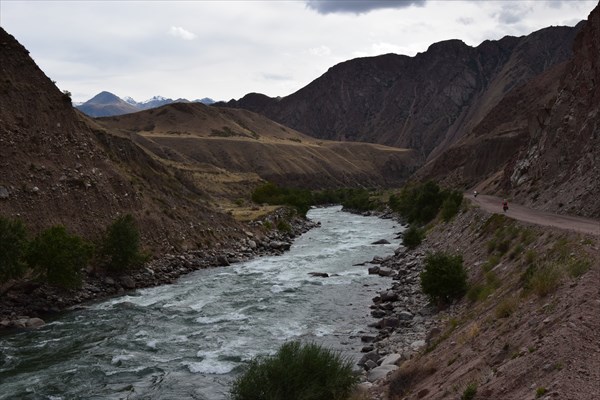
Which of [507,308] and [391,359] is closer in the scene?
[507,308]

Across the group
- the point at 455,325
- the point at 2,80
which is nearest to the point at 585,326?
the point at 455,325

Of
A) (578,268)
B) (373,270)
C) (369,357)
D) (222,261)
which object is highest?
(578,268)

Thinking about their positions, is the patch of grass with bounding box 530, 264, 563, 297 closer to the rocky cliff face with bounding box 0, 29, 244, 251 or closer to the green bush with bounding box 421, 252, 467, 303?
the green bush with bounding box 421, 252, 467, 303

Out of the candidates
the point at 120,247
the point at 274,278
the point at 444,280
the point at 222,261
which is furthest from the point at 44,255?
the point at 444,280

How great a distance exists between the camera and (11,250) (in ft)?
93.2

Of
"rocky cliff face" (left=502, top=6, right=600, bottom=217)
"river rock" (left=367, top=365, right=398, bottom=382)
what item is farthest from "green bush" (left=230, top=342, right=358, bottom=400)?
"rocky cliff face" (left=502, top=6, right=600, bottom=217)

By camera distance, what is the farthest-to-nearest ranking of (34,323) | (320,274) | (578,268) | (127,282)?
(320,274) < (127,282) < (34,323) < (578,268)

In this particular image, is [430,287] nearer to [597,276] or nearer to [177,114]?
[597,276]

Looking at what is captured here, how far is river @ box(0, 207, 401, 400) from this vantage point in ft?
65.2

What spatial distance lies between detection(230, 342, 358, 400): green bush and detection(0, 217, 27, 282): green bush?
19187mm

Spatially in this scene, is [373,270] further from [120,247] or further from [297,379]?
[297,379]

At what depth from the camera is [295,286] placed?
36.8m

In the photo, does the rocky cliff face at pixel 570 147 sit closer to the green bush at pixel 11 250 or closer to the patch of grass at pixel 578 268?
the patch of grass at pixel 578 268

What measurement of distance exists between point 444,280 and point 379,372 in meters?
9.35
